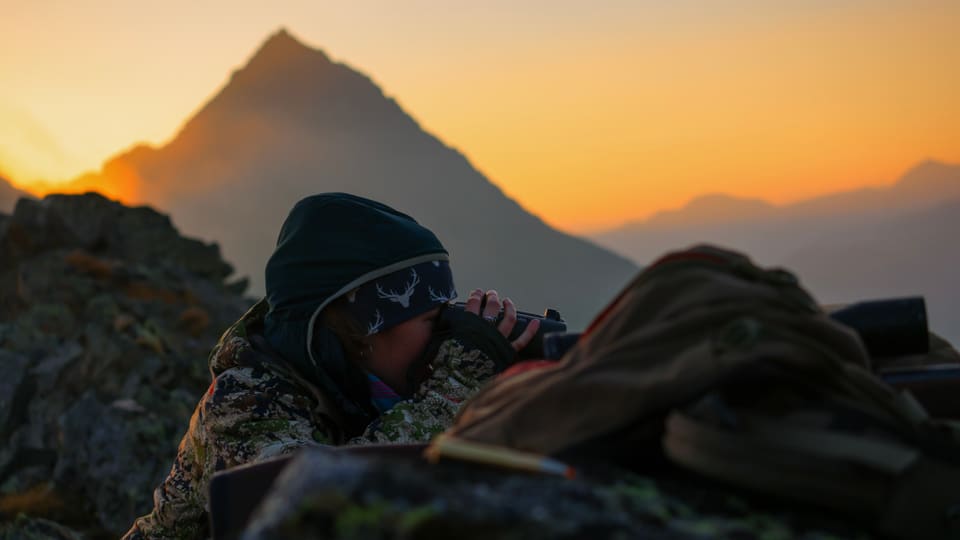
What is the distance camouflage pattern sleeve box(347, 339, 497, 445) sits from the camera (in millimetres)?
3336

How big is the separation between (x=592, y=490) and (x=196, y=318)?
77.4 ft

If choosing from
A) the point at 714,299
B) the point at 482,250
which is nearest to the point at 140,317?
the point at 714,299

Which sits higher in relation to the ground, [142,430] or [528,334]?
[528,334]

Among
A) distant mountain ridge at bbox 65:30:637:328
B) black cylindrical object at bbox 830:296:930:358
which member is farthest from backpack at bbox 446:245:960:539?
distant mountain ridge at bbox 65:30:637:328

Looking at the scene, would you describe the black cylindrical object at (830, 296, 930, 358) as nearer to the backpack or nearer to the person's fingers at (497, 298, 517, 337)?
the backpack

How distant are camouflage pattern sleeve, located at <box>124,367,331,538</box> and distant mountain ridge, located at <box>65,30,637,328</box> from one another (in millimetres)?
131846

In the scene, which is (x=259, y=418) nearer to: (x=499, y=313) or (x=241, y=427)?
(x=241, y=427)

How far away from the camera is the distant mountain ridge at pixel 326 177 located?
150m

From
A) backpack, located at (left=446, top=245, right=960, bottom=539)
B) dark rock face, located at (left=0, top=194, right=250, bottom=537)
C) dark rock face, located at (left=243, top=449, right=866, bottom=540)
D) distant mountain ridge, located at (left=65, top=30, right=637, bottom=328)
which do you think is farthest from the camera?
distant mountain ridge, located at (left=65, top=30, right=637, bottom=328)

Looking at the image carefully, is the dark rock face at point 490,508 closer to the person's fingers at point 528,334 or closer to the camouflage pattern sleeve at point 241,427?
the person's fingers at point 528,334

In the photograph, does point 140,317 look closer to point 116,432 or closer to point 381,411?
point 116,432

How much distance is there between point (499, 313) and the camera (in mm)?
3484

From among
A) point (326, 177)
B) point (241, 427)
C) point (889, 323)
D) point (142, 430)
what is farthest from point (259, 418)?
point (326, 177)

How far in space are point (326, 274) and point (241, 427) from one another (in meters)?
0.62
